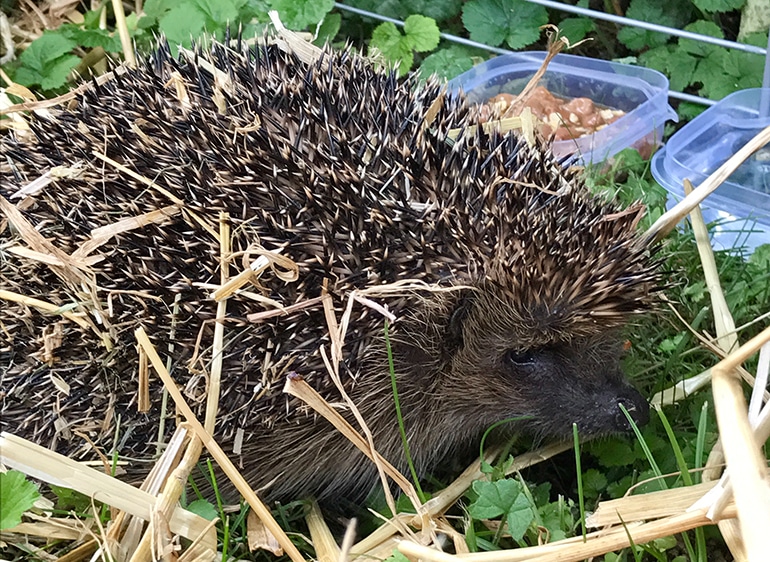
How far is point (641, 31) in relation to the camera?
3473 mm

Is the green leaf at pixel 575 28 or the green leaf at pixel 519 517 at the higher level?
the green leaf at pixel 575 28

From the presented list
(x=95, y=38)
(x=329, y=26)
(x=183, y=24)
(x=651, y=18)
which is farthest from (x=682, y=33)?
(x=95, y=38)

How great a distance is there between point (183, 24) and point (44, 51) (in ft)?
2.01

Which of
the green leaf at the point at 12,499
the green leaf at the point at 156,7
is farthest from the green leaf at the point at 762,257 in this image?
the green leaf at the point at 156,7

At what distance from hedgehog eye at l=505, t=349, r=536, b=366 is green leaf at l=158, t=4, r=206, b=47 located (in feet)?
5.58

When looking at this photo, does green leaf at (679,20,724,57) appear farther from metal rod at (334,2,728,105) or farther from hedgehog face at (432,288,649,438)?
hedgehog face at (432,288,649,438)

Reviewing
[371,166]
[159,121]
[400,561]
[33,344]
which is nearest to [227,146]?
[159,121]

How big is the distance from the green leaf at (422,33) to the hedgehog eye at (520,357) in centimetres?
168

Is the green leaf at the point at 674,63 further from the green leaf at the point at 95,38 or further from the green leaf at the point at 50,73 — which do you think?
the green leaf at the point at 50,73

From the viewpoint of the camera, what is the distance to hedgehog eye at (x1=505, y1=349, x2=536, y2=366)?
2.00 meters

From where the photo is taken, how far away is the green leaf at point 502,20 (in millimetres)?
3506

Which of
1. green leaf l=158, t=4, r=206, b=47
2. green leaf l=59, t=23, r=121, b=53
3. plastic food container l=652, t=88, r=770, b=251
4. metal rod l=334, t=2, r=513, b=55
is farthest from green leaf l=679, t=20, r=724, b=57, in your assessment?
green leaf l=59, t=23, r=121, b=53

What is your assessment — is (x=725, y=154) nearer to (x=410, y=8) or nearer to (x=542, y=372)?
(x=410, y=8)

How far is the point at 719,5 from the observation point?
323cm
